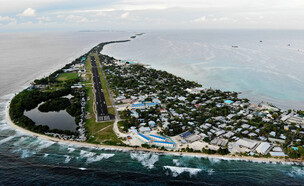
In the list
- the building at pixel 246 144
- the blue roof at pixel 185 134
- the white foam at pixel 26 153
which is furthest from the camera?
the blue roof at pixel 185 134

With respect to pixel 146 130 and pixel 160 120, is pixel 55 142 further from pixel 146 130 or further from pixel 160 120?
pixel 160 120

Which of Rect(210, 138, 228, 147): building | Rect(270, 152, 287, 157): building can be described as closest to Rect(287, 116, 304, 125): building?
Rect(270, 152, 287, 157): building

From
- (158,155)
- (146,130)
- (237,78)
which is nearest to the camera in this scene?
(158,155)

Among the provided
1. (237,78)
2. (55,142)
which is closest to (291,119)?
(237,78)

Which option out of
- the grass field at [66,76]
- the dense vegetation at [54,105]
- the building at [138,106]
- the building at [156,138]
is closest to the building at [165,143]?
the building at [156,138]

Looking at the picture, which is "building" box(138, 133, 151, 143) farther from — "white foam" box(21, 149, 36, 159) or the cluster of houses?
"white foam" box(21, 149, 36, 159)

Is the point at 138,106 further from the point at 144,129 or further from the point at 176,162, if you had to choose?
the point at 176,162

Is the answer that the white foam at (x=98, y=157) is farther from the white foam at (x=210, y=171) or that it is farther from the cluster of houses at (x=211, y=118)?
the white foam at (x=210, y=171)

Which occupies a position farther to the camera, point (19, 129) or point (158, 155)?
point (19, 129)
